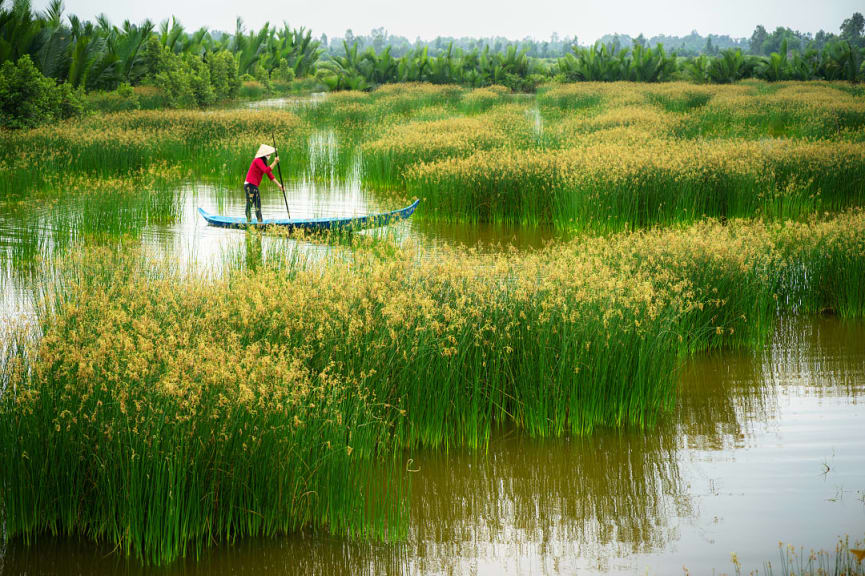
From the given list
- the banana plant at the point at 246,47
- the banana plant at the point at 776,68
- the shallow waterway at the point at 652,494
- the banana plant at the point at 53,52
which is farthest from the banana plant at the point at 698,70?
the shallow waterway at the point at 652,494

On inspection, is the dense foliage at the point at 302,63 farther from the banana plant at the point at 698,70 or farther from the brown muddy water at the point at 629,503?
the brown muddy water at the point at 629,503

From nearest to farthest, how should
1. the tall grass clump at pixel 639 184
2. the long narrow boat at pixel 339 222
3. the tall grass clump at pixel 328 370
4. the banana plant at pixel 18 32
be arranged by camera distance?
the tall grass clump at pixel 328 370
the long narrow boat at pixel 339 222
the tall grass clump at pixel 639 184
the banana plant at pixel 18 32

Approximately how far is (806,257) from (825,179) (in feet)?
20.2

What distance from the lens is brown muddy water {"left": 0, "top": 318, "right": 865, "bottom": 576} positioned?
4469 mm

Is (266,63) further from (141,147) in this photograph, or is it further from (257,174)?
(257,174)

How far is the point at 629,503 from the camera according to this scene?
207 inches

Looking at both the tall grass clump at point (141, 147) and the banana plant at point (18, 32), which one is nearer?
the tall grass clump at point (141, 147)

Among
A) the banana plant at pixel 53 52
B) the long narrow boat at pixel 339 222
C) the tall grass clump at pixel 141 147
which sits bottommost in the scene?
the long narrow boat at pixel 339 222

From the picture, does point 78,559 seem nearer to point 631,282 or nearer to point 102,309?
point 102,309

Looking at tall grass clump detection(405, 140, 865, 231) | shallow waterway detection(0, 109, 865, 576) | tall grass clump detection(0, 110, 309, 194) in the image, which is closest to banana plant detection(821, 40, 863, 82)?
tall grass clump detection(405, 140, 865, 231)

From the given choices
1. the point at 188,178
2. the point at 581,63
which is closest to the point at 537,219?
the point at 188,178

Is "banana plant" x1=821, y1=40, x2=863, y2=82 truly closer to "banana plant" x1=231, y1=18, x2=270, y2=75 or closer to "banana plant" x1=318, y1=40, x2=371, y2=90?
"banana plant" x1=318, y1=40, x2=371, y2=90

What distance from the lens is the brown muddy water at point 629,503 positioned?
447 centimetres

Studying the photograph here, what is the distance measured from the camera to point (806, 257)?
960cm
